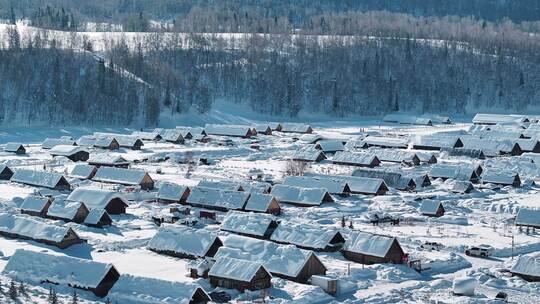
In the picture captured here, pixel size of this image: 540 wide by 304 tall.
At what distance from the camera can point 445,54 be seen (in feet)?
375

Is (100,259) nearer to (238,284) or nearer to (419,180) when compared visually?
(238,284)

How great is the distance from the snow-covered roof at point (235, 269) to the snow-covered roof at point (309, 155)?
28.9 meters

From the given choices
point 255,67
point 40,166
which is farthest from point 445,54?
point 40,166

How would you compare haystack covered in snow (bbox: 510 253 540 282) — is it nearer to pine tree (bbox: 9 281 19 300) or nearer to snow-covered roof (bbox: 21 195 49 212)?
pine tree (bbox: 9 281 19 300)

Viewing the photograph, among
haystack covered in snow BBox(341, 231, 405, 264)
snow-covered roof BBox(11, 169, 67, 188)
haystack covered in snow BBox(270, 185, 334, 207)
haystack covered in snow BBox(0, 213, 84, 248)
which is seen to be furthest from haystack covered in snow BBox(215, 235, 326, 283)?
snow-covered roof BBox(11, 169, 67, 188)

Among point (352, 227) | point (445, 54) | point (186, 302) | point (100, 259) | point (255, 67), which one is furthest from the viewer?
point (445, 54)

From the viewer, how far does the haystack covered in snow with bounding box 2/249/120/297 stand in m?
22.9

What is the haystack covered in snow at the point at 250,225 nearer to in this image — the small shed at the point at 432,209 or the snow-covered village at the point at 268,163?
the snow-covered village at the point at 268,163

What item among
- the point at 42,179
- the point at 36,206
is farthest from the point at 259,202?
the point at 42,179

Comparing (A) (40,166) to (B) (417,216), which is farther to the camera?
(A) (40,166)

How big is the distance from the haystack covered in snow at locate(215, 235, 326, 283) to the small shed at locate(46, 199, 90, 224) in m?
8.40

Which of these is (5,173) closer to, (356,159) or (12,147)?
(12,147)

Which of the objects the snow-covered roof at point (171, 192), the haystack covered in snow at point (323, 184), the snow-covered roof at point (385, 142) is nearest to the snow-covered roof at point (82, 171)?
the snow-covered roof at point (171, 192)

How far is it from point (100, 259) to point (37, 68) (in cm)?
5912
